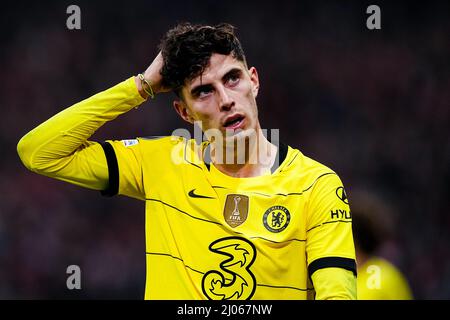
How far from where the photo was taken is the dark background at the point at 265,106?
673 centimetres

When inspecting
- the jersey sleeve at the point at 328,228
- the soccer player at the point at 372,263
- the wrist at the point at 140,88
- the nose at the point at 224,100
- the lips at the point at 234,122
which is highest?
Result: the wrist at the point at 140,88

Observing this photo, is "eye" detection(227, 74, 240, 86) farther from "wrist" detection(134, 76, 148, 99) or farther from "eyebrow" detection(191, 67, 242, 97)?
"wrist" detection(134, 76, 148, 99)

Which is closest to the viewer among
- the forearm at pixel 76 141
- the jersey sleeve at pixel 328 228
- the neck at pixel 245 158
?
the jersey sleeve at pixel 328 228

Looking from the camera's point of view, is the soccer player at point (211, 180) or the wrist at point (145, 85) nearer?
the soccer player at point (211, 180)

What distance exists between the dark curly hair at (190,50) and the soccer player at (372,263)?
170cm

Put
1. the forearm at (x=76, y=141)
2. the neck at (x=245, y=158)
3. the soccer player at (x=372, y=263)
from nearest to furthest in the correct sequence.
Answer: the forearm at (x=76, y=141) → the neck at (x=245, y=158) → the soccer player at (x=372, y=263)

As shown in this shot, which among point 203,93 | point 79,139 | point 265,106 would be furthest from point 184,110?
point 265,106

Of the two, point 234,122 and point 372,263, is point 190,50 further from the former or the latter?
point 372,263

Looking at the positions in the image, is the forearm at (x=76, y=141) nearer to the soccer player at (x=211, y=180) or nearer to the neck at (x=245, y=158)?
the soccer player at (x=211, y=180)

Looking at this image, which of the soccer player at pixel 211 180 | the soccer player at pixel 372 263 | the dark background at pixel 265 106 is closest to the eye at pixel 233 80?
the soccer player at pixel 211 180

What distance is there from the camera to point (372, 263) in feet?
14.4

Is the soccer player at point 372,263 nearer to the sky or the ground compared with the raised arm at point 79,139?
nearer to the ground

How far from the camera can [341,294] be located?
271cm
